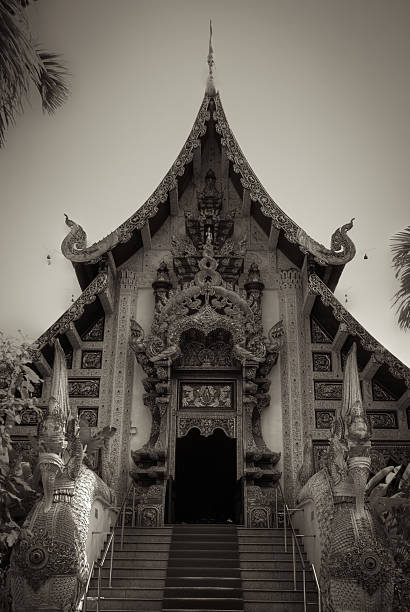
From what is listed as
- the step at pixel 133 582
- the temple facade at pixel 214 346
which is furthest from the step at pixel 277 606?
the temple facade at pixel 214 346

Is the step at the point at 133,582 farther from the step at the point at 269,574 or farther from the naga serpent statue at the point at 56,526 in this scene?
the step at the point at 269,574

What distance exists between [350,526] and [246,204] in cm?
615

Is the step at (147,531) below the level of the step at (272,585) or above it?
above

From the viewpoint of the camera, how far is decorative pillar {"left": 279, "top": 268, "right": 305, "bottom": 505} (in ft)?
34.3

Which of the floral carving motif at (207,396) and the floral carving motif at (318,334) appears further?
the floral carving motif at (318,334)

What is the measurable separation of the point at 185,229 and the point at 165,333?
87.3 inches

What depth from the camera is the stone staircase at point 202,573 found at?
788 cm

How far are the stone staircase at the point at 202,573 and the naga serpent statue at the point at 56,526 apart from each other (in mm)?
743

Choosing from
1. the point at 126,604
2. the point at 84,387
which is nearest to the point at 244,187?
the point at 84,387

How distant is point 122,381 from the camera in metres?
11.0

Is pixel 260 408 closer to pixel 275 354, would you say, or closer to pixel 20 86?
pixel 275 354

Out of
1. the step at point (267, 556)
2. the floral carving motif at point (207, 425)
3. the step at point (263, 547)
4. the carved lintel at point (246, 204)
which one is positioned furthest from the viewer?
the carved lintel at point (246, 204)

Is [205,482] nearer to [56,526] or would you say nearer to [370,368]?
[370,368]

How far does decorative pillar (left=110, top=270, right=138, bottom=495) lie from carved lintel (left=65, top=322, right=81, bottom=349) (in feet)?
1.87
